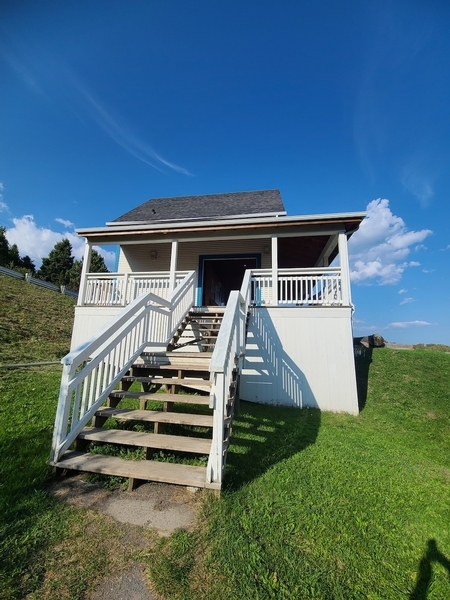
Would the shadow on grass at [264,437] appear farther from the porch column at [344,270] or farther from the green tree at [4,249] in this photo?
the green tree at [4,249]

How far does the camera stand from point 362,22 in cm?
728

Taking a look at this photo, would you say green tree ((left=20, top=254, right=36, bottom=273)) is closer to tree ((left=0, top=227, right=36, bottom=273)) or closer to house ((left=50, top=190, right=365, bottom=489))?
tree ((left=0, top=227, right=36, bottom=273))

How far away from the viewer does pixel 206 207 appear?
11219 mm

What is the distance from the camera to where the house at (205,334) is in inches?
107

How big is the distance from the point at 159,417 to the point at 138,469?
2.13 feet

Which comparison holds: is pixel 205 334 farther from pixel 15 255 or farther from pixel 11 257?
pixel 15 255

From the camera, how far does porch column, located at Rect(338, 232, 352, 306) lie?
624 centimetres

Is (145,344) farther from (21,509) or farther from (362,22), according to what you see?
(362,22)

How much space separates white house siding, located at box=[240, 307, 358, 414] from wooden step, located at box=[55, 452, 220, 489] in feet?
12.5

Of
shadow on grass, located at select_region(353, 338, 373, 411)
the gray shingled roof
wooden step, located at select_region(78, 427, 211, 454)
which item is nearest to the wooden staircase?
wooden step, located at select_region(78, 427, 211, 454)

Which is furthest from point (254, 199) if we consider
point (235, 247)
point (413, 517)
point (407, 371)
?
point (413, 517)

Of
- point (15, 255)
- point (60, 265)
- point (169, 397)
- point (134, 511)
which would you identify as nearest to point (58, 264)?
point (60, 265)

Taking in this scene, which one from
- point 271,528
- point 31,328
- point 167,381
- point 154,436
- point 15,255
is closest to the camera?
point 271,528

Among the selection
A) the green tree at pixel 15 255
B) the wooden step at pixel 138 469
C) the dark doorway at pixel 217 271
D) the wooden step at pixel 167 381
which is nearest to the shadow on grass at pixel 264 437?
the wooden step at pixel 138 469
